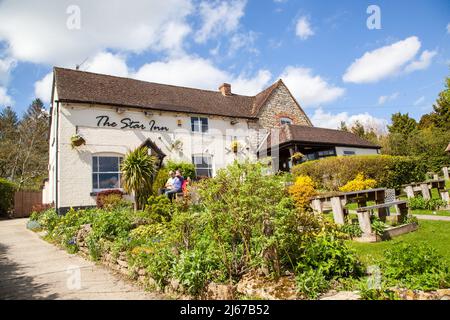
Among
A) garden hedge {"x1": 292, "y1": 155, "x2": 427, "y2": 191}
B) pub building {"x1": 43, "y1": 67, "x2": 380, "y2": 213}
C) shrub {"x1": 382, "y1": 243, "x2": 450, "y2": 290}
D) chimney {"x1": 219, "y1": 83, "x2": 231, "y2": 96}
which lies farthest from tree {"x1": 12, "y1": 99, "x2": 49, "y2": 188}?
shrub {"x1": 382, "y1": 243, "x2": 450, "y2": 290}

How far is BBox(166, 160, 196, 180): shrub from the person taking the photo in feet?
52.7

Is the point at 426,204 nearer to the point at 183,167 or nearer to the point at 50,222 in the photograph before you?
the point at 183,167

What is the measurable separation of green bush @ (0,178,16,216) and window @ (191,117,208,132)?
1428cm

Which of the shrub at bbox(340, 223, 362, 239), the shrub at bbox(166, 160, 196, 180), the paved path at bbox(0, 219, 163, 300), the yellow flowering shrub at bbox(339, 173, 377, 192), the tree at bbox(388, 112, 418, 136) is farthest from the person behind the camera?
the tree at bbox(388, 112, 418, 136)

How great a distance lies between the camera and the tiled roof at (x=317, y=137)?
1912cm

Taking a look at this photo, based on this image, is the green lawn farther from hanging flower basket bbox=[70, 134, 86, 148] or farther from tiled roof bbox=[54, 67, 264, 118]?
tiled roof bbox=[54, 67, 264, 118]

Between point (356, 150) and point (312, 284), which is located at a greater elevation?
point (356, 150)

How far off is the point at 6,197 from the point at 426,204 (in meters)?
24.9

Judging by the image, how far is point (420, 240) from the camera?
219 inches

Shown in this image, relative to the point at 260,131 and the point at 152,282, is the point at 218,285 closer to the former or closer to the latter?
the point at 152,282

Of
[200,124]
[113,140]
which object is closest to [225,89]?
[200,124]

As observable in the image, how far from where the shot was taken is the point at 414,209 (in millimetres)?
9359

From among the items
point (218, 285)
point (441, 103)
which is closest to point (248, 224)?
point (218, 285)

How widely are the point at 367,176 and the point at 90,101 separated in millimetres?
14954
